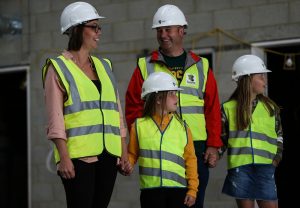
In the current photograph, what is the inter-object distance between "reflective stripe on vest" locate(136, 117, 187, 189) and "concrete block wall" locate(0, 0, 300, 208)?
7.71 feet

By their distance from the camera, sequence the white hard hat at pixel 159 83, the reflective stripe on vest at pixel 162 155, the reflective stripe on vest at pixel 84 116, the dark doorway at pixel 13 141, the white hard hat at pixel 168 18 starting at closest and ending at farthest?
the reflective stripe on vest at pixel 84 116, the reflective stripe on vest at pixel 162 155, the white hard hat at pixel 159 83, the white hard hat at pixel 168 18, the dark doorway at pixel 13 141

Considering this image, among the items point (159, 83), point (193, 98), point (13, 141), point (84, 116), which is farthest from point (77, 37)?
Result: point (13, 141)

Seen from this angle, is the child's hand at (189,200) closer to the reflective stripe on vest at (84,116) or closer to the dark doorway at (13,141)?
the reflective stripe on vest at (84,116)

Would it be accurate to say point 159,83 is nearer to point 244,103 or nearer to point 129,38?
point 244,103

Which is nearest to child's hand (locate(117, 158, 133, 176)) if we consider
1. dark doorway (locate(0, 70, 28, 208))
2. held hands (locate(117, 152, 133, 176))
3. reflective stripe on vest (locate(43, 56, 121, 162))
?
held hands (locate(117, 152, 133, 176))

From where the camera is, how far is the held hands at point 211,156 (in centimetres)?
476

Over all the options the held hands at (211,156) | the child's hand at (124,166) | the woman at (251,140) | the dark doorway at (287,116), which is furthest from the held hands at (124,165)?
the dark doorway at (287,116)

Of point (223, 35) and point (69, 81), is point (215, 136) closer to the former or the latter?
point (69, 81)

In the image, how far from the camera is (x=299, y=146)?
714cm

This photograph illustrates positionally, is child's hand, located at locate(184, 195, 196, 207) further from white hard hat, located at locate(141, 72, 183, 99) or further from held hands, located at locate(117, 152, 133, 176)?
white hard hat, located at locate(141, 72, 183, 99)

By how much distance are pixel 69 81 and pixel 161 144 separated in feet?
2.98

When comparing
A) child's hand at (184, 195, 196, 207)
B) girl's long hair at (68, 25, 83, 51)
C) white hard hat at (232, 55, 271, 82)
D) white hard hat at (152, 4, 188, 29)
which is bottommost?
child's hand at (184, 195, 196, 207)

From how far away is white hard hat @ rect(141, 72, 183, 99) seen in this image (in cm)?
452

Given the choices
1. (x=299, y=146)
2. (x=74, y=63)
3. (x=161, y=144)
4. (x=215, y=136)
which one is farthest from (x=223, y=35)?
(x=74, y=63)
